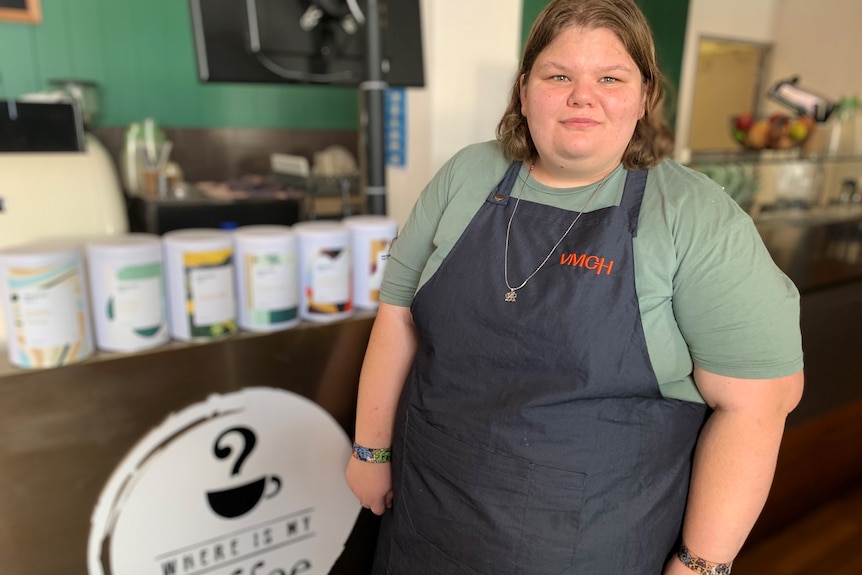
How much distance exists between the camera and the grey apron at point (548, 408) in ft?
2.39

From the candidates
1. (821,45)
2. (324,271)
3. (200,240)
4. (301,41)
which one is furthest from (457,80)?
(821,45)

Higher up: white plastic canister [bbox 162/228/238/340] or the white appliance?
the white appliance

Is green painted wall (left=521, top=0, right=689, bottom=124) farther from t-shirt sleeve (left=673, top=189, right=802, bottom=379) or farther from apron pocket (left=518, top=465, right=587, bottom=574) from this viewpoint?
apron pocket (left=518, top=465, right=587, bottom=574)

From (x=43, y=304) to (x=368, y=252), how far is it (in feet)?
1.89

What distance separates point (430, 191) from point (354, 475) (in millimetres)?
470

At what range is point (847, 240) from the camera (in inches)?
74.7

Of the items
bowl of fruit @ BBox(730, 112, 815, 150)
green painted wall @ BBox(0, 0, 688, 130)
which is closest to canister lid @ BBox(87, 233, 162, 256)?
bowl of fruit @ BBox(730, 112, 815, 150)

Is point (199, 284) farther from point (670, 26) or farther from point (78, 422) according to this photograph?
point (670, 26)

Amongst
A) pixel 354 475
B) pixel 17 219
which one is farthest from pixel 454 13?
pixel 354 475

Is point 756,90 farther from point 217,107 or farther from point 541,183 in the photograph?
point 541,183

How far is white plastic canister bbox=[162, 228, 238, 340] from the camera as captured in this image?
1.11 m

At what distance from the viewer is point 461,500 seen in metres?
0.82

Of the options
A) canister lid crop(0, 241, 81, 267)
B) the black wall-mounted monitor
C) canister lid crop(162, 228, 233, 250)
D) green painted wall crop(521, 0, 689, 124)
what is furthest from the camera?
green painted wall crop(521, 0, 689, 124)

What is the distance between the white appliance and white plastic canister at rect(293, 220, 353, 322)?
43 cm
